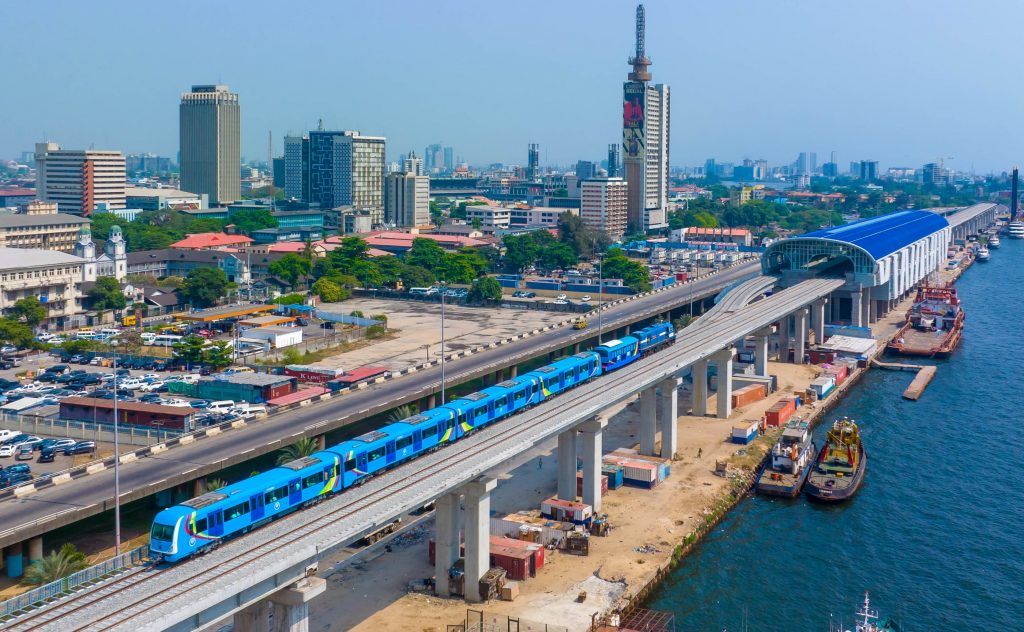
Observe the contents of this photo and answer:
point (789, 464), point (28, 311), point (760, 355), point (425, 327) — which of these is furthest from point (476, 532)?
point (28, 311)

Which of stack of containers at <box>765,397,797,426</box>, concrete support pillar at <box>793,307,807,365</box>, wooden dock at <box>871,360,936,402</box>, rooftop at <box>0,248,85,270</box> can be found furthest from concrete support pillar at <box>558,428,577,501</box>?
rooftop at <box>0,248,85,270</box>

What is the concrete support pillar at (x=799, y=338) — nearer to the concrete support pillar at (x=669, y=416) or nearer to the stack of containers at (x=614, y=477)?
the concrete support pillar at (x=669, y=416)

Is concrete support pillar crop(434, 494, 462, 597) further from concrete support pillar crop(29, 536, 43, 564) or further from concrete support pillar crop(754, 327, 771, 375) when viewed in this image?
concrete support pillar crop(754, 327, 771, 375)

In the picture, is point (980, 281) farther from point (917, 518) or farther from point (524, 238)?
point (917, 518)

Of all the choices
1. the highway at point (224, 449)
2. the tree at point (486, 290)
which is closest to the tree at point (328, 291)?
the tree at point (486, 290)

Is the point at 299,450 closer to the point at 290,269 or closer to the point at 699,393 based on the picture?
the point at 699,393

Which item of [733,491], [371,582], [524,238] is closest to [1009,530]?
[733,491]
